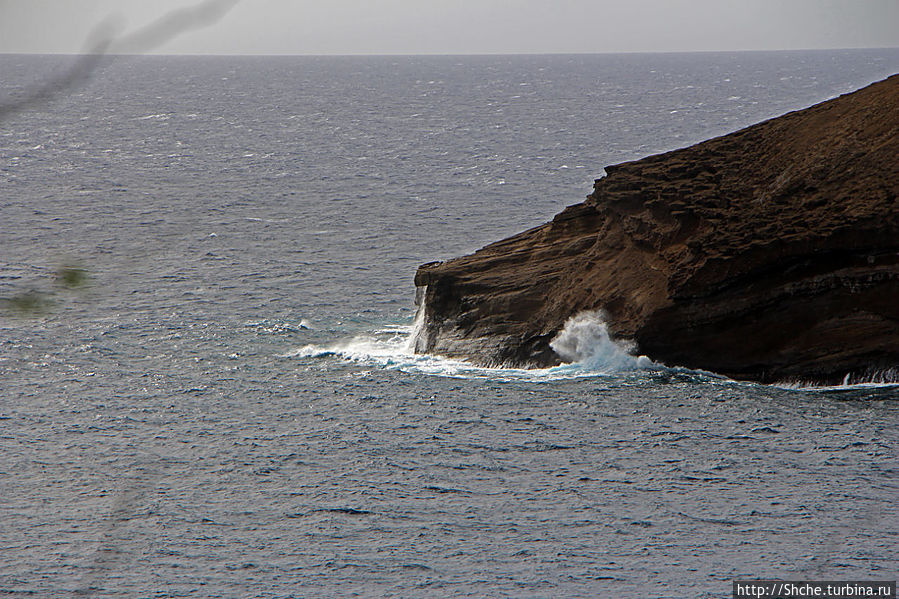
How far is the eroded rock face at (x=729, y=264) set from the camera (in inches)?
1471

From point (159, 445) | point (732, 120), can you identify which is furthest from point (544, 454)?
point (732, 120)

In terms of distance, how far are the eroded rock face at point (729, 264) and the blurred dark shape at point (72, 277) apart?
120 ft

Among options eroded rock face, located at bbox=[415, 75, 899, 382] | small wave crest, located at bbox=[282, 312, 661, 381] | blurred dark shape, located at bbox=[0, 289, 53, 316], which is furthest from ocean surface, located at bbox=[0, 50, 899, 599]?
eroded rock face, located at bbox=[415, 75, 899, 382]

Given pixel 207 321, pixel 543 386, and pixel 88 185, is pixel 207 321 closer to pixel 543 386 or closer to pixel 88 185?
pixel 543 386

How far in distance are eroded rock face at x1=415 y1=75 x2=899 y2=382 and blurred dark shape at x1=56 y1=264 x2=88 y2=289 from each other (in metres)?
36.7

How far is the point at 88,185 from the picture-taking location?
9169 centimetres

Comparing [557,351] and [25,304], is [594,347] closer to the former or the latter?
[557,351]

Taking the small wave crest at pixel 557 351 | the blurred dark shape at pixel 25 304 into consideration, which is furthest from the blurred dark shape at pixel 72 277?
the small wave crest at pixel 557 351

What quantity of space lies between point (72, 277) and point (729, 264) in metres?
36.9

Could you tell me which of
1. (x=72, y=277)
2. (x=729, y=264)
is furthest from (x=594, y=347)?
(x=72, y=277)

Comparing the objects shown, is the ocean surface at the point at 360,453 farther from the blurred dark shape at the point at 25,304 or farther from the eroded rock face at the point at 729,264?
the eroded rock face at the point at 729,264

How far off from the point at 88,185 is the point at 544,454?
71.9 m

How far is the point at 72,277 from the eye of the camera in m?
3.78

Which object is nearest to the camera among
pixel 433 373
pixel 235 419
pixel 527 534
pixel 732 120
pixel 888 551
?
pixel 888 551
